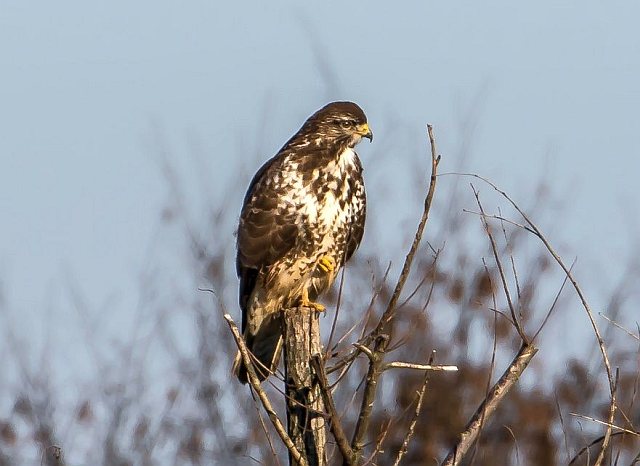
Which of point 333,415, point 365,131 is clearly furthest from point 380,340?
point 365,131

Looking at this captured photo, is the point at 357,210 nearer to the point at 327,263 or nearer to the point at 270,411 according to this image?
the point at 327,263

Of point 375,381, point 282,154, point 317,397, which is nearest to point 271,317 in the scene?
point 282,154

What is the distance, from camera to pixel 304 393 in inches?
190

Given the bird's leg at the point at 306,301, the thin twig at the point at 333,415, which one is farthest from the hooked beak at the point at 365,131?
the thin twig at the point at 333,415

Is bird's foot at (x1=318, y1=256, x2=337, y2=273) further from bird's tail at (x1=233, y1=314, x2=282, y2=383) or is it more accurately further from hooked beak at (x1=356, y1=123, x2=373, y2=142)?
hooked beak at (x1=356, y1=123, x2=373, y2=142)

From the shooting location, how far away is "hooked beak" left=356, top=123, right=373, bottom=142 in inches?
267

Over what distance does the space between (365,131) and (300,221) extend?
594 millimetres

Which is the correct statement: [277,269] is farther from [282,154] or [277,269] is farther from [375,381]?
[375,381]

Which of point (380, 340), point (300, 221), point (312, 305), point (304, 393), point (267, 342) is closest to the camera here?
point (380, 340)

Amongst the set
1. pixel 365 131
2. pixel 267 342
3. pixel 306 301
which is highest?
pixel 365 131

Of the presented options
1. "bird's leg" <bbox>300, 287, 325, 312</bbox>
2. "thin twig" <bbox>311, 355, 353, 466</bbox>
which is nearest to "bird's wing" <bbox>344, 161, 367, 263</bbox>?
"bird's leg" <bbox>300, 287, 325, 312</bbox>

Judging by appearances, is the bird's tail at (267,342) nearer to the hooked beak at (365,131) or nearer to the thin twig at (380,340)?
the hooked beak at (365,131)

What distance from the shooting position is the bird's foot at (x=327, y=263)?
22.0 ft

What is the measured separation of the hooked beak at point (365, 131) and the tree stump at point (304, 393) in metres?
1.82
